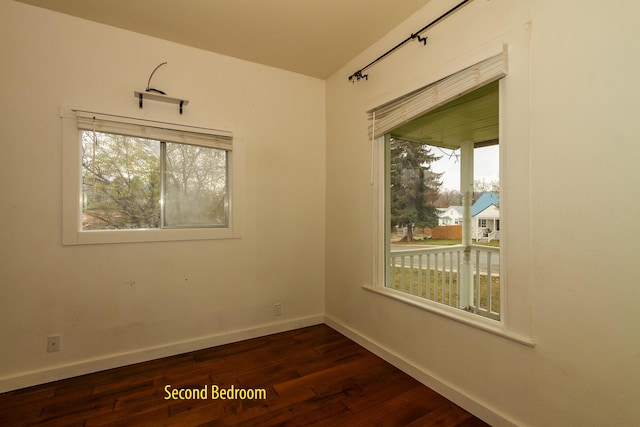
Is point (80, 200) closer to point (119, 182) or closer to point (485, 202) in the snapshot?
point (119, 182)

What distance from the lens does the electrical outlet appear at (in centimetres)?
217

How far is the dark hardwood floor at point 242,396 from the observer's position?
1.78m

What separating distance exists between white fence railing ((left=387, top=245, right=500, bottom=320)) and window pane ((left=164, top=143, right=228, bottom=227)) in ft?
5.70

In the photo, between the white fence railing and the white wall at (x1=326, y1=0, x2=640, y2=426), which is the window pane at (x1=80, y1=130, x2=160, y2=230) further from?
the white wall at (x1=326, y1=0, x2=640, y2=426)

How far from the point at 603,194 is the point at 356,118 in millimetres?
1990

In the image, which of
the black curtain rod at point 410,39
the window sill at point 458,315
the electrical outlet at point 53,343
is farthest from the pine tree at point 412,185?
the electrical outlet at point 53,343

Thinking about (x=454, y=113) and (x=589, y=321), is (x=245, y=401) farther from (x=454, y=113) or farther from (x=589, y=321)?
(x=454, y=113)

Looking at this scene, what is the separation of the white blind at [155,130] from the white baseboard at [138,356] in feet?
5.90

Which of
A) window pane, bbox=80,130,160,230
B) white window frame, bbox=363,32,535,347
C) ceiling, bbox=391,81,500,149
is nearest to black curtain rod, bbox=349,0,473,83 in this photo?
white window frame, bbox=363,32,535,347

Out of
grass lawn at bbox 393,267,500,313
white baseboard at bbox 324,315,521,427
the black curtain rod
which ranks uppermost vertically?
the black curtain rod

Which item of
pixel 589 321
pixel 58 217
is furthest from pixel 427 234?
pixel 58 217

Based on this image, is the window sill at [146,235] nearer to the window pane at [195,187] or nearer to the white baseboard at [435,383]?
the window pane at [195,187]

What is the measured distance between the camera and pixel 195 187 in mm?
2748

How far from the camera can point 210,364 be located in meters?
2.42
